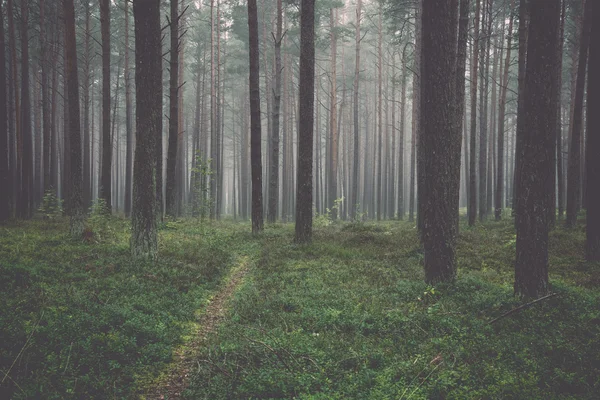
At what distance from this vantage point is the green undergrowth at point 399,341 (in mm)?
3961

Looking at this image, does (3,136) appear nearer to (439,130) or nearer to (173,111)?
(173,111)

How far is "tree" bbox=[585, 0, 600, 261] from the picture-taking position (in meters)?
8.76

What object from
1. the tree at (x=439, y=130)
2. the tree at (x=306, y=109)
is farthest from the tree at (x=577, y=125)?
the tree at (x=306, y=109)

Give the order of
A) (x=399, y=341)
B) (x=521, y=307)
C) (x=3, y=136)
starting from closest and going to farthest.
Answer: (x=399, y=341)
(x=521, y=307)
(x=3, y=136)

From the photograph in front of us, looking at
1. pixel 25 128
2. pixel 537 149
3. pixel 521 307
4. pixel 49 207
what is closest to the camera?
pixel 521 307

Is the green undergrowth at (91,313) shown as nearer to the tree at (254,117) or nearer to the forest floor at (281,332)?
the forest floor at (281,332)

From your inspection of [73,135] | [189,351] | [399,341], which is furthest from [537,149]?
[73,135]

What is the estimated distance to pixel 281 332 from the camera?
536 cm

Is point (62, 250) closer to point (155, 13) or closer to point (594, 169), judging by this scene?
point (155, 13)

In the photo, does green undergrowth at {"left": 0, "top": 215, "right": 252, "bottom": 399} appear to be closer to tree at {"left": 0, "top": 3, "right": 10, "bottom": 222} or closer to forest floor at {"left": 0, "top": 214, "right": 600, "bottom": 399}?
forest floor at {"left": 0, "top": 214, "right": 600, "bottom": 399}

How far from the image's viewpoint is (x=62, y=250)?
9508mm

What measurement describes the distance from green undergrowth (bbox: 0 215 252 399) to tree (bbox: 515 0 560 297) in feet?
18.6

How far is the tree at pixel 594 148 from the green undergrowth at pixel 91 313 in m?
9.16

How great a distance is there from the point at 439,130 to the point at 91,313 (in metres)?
6.56
